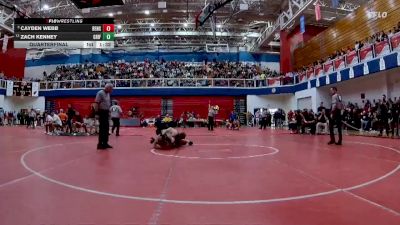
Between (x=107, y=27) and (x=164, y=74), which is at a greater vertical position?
(x=164, y=74)

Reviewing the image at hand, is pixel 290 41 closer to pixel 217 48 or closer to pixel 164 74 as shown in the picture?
pixel 217 48

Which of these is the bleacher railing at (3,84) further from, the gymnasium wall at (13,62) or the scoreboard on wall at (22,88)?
the gymnasium wall at (13,62)

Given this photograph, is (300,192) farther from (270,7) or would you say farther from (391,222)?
(270,7)

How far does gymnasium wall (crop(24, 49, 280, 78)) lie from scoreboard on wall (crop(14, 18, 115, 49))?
89.0ft

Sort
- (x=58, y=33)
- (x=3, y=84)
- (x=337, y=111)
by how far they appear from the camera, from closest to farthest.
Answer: (x=337, y=111)
(x=58, y=33)
(x=3, y=84)

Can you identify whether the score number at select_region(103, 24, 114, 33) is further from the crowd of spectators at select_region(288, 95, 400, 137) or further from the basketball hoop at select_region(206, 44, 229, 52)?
the basketball hoop at select_region(206, 44, 229, 52)

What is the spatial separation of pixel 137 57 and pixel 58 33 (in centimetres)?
2813

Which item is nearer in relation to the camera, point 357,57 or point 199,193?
point 199,193

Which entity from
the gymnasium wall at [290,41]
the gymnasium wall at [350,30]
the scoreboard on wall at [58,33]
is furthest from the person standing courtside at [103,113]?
the gymnasium wall at [290,41]

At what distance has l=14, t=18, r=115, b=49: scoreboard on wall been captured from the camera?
13023 millimetres

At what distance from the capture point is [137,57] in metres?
40.8

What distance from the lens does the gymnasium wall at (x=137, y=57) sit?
40.0 meters

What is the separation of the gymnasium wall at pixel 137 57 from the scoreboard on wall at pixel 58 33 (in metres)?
27.1

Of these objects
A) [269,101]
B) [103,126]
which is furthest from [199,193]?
[269,101]
